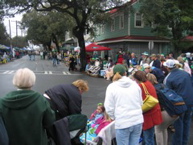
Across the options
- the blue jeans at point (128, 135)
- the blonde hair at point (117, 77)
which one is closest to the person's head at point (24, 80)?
the blonde hair at point (117, 77)

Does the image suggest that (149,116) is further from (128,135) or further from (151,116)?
(128,135)

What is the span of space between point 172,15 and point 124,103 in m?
18.1

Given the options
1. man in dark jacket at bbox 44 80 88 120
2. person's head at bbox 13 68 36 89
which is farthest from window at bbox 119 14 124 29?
person's head at bbox 13 68 36 89

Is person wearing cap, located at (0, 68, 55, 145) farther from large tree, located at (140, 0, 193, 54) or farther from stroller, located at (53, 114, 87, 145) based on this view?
large tree, located at (140, 0, 193, 54)

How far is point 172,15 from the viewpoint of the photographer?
19.3 metres

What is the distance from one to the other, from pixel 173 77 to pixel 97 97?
5.61 m

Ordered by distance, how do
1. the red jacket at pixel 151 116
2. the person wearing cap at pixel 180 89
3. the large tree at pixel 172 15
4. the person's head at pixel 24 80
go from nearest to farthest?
the person's head at pixel 24 80 → the red jacket at pixel 151 116 → the person wearing cap at pixel 180 89 → the large tree at pixel 172 15

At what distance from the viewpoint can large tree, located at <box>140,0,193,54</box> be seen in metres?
18.4

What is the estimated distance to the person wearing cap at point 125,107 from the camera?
3195mm

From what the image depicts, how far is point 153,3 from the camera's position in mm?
18078

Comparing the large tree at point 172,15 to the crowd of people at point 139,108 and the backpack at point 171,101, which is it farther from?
the backpack at point 171,101

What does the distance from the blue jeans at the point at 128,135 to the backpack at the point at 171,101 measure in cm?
91

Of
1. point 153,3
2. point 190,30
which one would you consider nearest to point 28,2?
point 153,3

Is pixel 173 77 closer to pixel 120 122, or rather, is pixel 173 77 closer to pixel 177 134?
pixel 177 134
